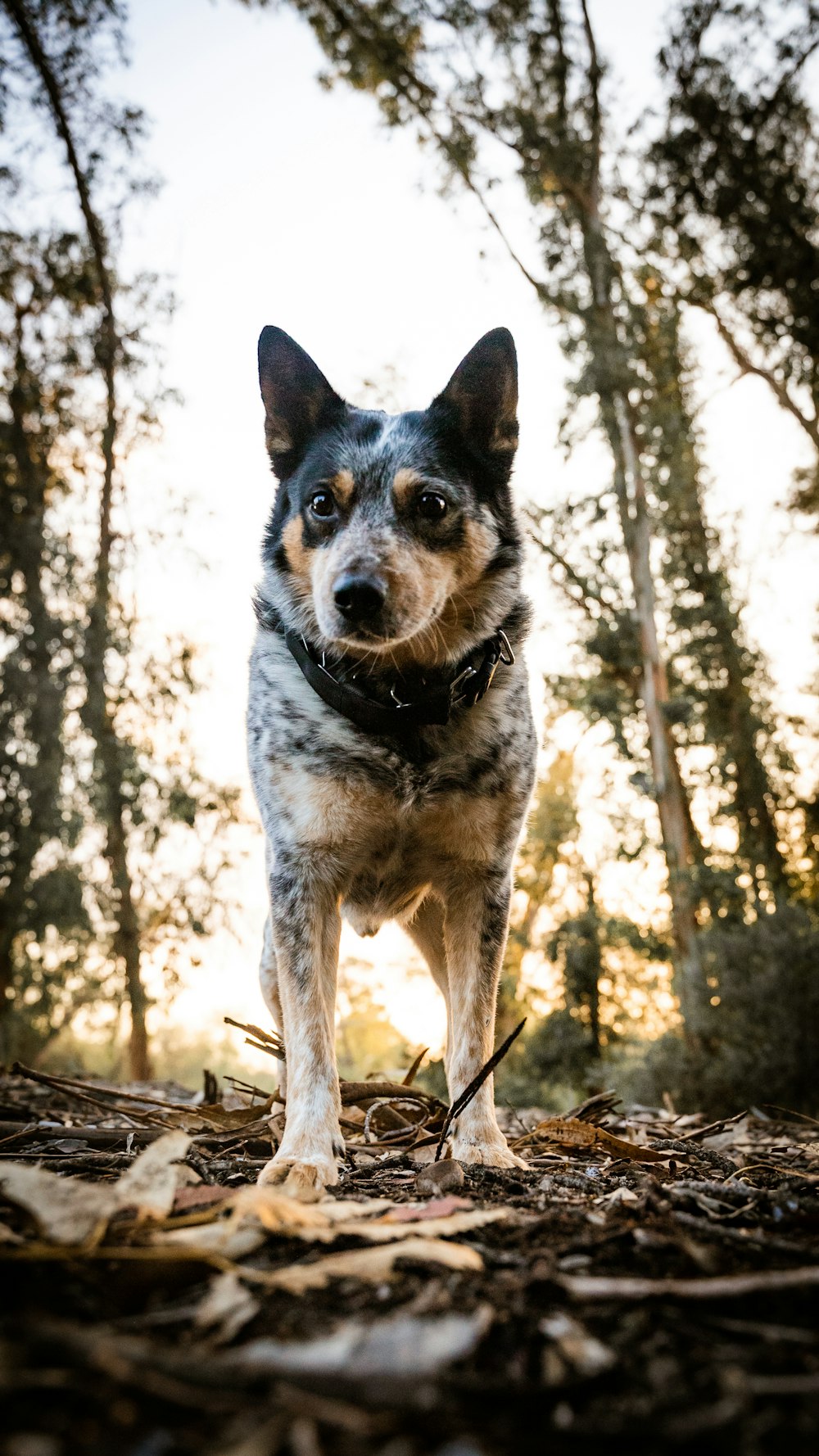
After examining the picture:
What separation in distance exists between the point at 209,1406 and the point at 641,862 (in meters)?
12.9

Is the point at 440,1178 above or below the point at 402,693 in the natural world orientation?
below

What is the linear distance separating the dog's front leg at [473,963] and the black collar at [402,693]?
623mm

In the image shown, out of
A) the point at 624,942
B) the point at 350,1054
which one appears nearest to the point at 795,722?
the point at 624,942

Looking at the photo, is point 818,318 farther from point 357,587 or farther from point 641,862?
point 357,587

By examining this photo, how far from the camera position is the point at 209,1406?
34.7 inches

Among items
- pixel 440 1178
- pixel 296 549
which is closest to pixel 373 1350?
pixel 440 1178

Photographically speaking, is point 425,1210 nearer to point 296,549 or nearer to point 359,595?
point 359,595

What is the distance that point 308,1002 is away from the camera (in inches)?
120

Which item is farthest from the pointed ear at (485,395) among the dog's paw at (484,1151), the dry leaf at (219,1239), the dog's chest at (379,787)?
the dry leaf at (219,1239)

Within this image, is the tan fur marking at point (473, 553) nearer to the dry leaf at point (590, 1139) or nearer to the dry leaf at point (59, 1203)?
the dry leaf at point (590, 1139)

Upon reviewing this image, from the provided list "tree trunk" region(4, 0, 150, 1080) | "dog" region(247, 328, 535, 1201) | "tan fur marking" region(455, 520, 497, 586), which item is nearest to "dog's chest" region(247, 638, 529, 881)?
"dog" region(247, 328, 535, 1201)

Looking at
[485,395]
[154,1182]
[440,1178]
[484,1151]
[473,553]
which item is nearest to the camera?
[154,1182]

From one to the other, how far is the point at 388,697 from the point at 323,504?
2.63ft

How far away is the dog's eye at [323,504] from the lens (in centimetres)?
347
